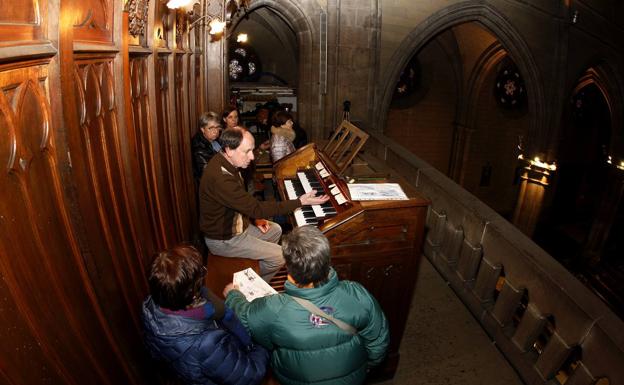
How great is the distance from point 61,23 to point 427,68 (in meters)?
14.8

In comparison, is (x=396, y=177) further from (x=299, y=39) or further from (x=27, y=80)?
(x=299, y=39)

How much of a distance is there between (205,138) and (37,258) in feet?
10.8

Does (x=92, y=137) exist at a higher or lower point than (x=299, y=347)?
higher

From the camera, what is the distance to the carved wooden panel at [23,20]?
50.3 inches

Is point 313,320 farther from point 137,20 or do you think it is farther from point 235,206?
point 137,20

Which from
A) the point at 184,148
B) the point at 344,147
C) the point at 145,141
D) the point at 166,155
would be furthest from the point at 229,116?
the point at 145,141

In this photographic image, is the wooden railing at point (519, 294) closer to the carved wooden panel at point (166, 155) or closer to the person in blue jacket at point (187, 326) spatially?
the person in blue jacket at point (187, 326)

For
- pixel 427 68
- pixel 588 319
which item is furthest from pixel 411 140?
pixel 588 319

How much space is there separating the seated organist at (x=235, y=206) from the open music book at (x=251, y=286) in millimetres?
581

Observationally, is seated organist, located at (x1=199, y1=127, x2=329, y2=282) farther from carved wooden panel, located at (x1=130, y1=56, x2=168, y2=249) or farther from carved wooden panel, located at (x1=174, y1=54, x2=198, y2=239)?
carved wooden panel, located at (x1=174, y1=54, x2=198, y2=239)

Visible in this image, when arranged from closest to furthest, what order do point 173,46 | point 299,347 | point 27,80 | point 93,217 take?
point 27,80
point 299,347
point 93,217
point 173,46

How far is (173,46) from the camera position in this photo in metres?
4.04

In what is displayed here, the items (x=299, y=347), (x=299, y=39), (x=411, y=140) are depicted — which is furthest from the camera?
(x=411, y=140)

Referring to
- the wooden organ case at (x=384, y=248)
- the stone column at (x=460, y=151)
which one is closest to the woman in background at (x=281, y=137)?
the wooden organ case at (x=384, y=248)
